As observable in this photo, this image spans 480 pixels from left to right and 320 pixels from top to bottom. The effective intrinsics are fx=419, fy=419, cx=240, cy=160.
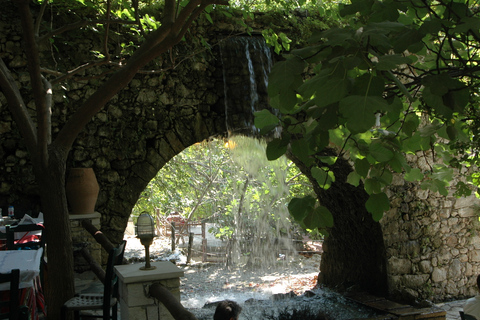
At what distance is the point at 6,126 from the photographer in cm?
409

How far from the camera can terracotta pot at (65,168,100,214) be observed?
4070 millimetres

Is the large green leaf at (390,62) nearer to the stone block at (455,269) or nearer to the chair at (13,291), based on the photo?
the chair at (13,291)

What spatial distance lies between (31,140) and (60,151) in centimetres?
17

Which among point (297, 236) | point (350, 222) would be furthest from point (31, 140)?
point (297, 236)

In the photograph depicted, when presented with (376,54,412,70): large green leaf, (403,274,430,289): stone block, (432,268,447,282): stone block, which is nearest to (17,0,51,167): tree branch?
(376,54,412,70): large green leaf

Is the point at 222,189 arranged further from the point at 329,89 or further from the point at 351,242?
the point at 329,89

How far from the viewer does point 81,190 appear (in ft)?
13.4

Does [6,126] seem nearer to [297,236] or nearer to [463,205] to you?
[463,205]

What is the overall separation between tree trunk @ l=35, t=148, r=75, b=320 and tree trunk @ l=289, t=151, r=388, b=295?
3.27 metres

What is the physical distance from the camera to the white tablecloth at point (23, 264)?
200 cm

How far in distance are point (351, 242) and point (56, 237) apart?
173 inches

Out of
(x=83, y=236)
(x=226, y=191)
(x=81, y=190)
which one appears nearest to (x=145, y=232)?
(x=83, y=236)

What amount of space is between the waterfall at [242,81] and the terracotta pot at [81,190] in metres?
1.68

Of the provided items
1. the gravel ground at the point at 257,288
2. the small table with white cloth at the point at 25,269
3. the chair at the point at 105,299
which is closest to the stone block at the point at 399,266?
the gravel ground at the point at 257,288
